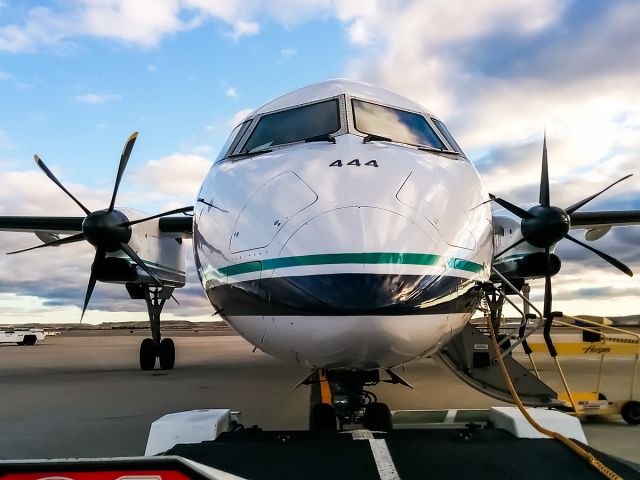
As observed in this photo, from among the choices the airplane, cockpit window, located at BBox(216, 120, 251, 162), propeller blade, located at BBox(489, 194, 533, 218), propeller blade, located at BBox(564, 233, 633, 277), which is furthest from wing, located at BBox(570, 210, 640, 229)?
cockpit window, located at BBox(216, 120, 251, 162)

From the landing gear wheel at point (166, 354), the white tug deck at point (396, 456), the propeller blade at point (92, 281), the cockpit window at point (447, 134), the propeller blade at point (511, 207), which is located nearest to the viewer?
the white tug deck at point (396, 456)

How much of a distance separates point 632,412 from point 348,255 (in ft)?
18.7

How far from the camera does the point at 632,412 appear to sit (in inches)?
273

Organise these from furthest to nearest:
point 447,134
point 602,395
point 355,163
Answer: point 602,395 < point 447,134 < point 355,163

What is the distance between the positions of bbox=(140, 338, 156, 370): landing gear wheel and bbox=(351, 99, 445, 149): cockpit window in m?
11.1

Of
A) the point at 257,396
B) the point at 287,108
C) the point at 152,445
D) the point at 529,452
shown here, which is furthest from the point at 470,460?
the point at 257,396

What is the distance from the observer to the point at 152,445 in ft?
12.2

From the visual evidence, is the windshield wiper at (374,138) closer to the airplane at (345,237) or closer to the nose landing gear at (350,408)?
the airplane at (345,237)

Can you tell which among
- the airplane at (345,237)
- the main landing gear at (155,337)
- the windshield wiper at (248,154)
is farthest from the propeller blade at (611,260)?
the main landing gear at (155,337)

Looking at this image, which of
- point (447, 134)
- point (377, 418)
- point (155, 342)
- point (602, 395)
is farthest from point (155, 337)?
point (447, 134)

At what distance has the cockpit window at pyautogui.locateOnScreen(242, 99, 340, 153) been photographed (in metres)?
4.81

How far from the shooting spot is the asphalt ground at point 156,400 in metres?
A: 6.04

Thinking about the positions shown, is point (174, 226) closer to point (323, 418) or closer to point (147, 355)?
point (147, 355)

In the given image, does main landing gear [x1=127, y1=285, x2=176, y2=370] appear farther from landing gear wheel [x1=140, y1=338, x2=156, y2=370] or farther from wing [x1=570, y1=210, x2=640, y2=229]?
wing [x1=570, y1=210, x2=640, y2=229]
